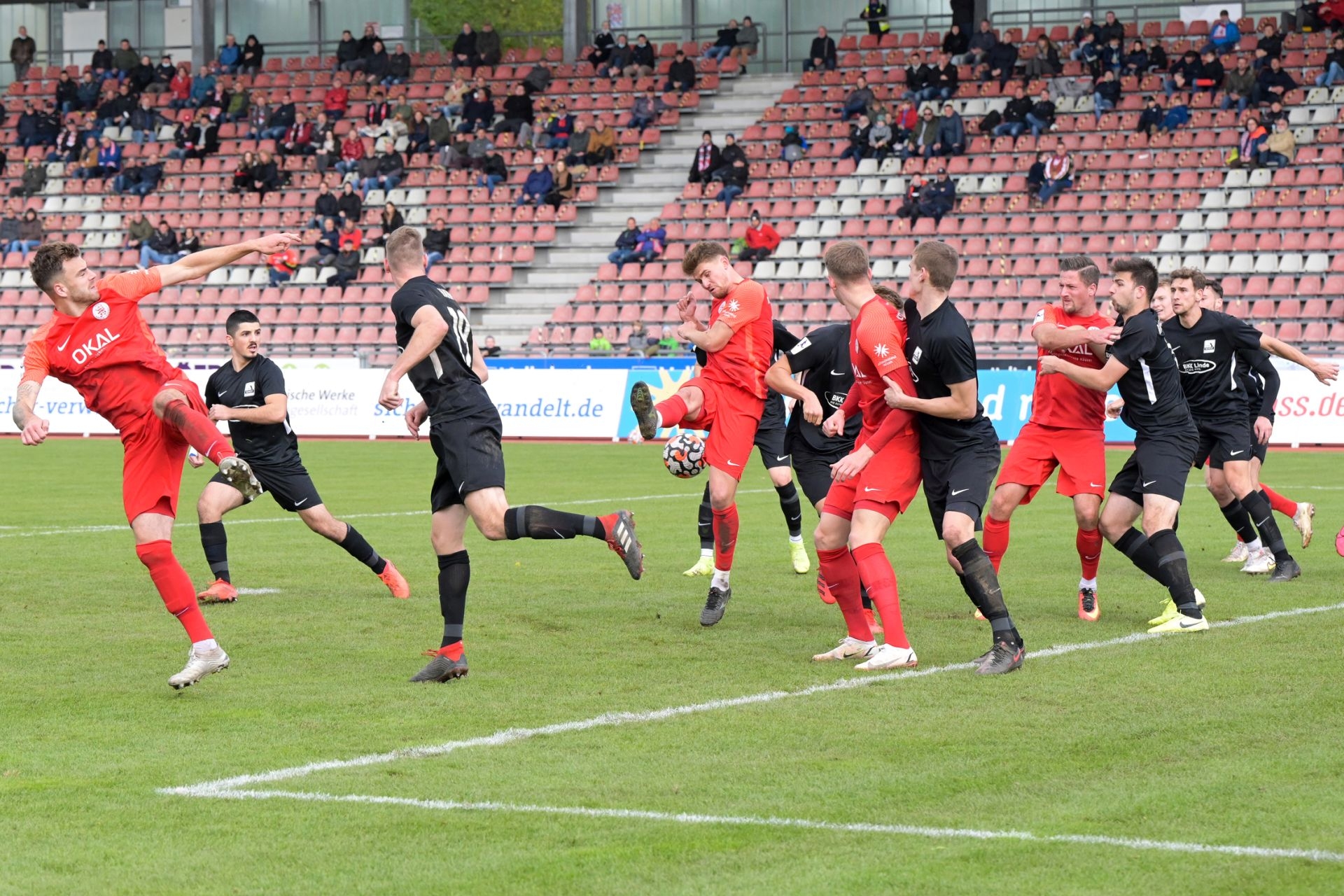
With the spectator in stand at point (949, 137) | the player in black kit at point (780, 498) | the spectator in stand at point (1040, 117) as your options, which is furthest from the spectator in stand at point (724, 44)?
the player in black kit at point (780, 498)

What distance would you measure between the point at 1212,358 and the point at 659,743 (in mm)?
6564

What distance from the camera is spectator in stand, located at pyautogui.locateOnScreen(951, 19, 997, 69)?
36.1 metres

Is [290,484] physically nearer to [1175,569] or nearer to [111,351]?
[111,351]

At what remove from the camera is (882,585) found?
27.5 ft

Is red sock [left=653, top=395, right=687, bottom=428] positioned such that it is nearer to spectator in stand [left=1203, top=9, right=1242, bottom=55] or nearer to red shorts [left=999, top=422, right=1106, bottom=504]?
red shorts [left=999, top=422, right=1106, bottom=504]

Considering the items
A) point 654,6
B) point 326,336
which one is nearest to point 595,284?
point 326,336

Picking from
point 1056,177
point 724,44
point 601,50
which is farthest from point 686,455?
point 601,50

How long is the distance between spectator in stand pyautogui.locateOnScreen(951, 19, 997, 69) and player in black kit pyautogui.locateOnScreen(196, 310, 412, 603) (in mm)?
26777

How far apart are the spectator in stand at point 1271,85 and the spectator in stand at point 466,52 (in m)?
18.8

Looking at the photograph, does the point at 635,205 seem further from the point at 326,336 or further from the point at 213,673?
the point at 213,673

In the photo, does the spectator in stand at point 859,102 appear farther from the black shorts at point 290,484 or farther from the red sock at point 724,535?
the red sock at point 724,535

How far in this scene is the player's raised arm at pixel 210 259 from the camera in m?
8.23

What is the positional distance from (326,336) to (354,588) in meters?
24.6

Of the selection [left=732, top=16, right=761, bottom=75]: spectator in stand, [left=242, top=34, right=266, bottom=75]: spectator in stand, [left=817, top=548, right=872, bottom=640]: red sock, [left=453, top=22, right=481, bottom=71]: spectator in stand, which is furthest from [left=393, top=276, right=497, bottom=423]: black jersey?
[left=242, top=34, right=266, bottom=75]: spectator in stand
